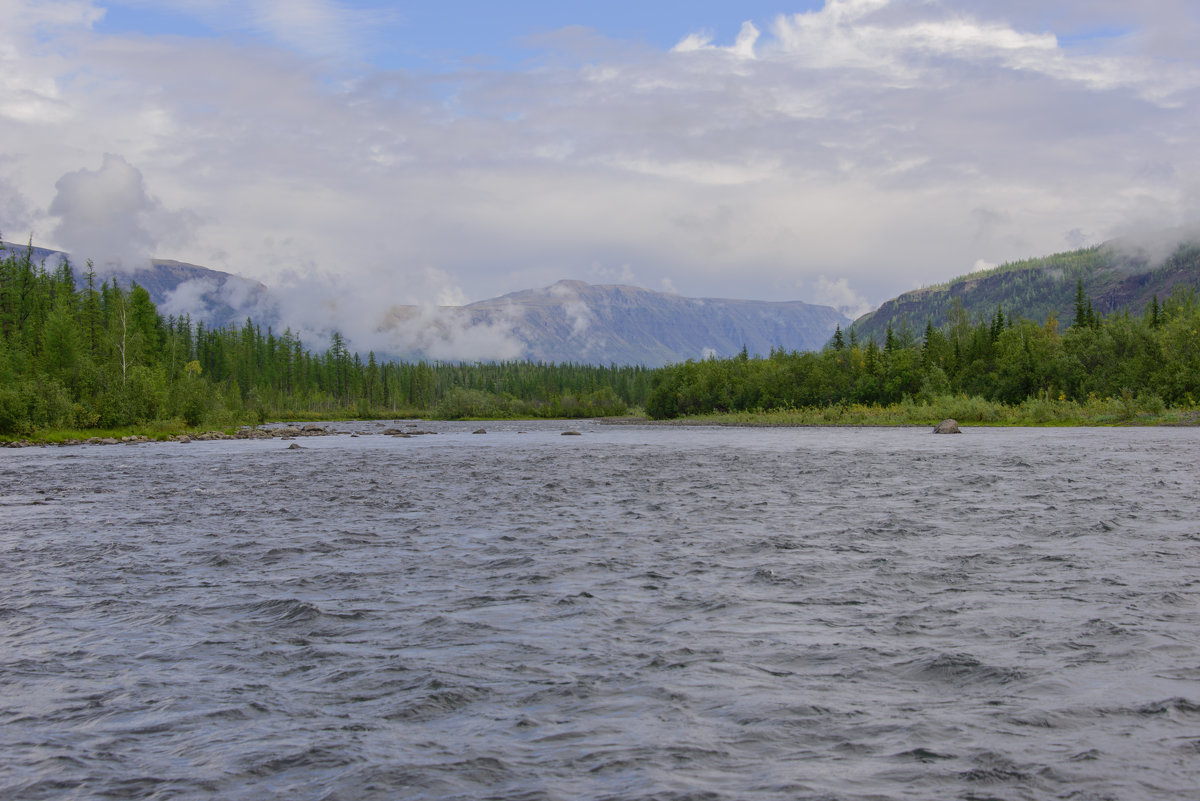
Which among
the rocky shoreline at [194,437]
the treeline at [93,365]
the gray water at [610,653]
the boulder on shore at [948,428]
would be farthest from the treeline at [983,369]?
the treeline at [93,365]

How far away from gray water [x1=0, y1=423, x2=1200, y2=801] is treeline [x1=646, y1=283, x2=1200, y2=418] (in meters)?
77.8

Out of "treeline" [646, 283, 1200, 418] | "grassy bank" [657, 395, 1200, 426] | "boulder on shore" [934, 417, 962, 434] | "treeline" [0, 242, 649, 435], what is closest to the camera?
"boulder on shore" [934, 417, 962, 434]

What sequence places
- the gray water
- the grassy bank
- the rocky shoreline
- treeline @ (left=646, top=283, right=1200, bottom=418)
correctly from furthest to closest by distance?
1. treeline @ (left=646, top=283, right=1200, bottom=418)
2. the grassy bank
3. the rocky shoreline
4. the gray water

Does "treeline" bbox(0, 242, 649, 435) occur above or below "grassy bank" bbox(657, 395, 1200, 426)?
above

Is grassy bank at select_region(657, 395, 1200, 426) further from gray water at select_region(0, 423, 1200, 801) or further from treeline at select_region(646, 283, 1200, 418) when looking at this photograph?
gray water at select_region(0, 423, 1200, 801)

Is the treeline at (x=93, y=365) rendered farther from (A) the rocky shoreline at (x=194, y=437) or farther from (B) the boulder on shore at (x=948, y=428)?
(B) the boulder on shore at (x=948, y=428)

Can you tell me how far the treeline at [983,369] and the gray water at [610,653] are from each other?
77842 millimetres

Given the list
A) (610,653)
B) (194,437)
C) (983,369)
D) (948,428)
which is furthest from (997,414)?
(610,653)

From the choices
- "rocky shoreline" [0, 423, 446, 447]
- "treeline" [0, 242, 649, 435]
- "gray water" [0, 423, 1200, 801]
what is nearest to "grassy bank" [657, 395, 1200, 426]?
"rocky shoreline" [0, 423, 446, 447]

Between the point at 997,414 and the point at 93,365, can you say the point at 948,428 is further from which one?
the point at 93,365

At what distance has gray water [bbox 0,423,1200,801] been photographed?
780 centimetres

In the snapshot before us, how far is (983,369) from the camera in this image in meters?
125

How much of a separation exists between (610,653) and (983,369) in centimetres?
12641

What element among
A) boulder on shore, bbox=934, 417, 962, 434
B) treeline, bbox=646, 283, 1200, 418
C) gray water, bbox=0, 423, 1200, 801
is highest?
treeline, bbox=646, 283, 1200, 418
